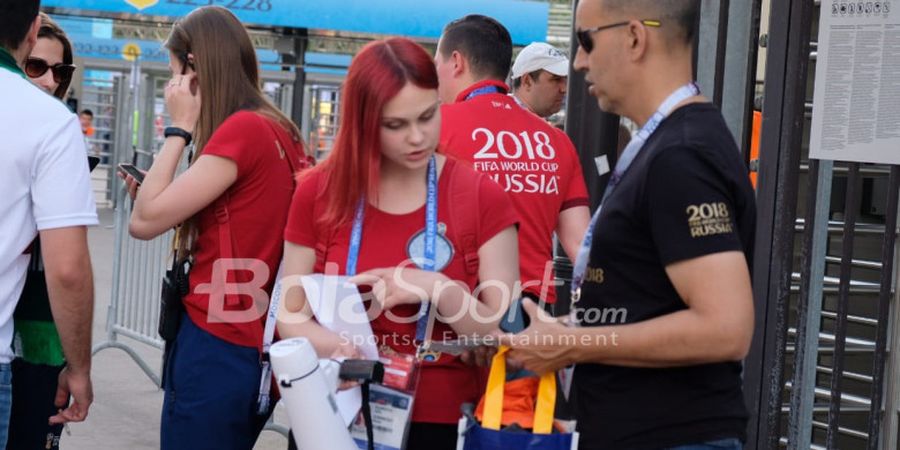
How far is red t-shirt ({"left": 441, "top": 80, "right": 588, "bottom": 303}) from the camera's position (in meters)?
5.01

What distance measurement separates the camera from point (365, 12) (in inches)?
706

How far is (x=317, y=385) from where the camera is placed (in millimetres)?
2928

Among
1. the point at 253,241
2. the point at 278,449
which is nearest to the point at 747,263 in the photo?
the point at 253,241

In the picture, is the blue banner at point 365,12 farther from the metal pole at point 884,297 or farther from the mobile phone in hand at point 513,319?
the mobile phone in hand at point 513,319

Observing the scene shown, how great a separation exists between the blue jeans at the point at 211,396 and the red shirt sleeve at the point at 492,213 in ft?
3.92

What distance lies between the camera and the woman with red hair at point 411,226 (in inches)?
126

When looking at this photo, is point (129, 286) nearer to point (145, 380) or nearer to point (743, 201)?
point (145, 380)

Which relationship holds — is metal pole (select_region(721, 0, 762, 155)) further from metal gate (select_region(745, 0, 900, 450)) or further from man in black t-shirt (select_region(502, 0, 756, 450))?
man in black t-shirt (select_region(502, 0, 756, 450))

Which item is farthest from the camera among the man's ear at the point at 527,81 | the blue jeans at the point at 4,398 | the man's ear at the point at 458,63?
the man's ear at the point at 527,81

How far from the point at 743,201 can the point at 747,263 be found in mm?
145

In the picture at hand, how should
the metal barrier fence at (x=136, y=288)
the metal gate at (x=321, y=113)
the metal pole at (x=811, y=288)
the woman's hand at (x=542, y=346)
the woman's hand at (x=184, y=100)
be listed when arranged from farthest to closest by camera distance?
the metal gate at (x=321, y=113) < the metal barrier fence at (x=136, y=288) < the metal pole at (x=811, y=288) < the woman's hand at (x=184, y=100) < the woman's hand at (x=542, y=346)

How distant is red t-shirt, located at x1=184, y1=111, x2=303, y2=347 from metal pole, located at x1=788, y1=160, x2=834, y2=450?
2.12m

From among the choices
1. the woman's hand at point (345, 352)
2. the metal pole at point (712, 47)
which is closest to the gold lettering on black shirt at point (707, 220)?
the woman's hand at point (345, 352)

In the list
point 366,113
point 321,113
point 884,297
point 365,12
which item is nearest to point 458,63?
point 884,297
